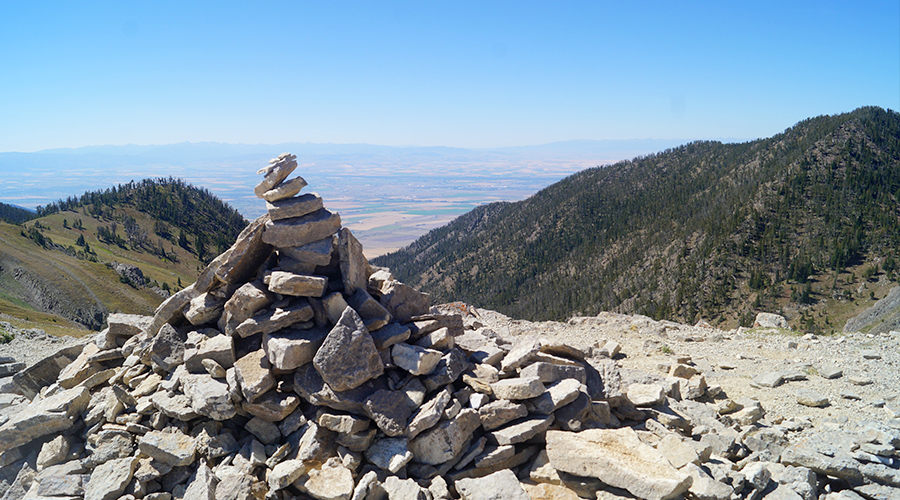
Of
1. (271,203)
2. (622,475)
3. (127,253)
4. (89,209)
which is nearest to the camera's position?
(622,475)

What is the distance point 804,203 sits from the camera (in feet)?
224

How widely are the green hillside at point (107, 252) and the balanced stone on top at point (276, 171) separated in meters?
31.2

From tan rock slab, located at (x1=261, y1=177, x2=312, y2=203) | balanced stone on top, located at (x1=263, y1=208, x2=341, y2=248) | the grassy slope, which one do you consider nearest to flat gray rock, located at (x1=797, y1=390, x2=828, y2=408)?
balanced stone on top, located at (x1=263, y1=208, x2=341, y2=248)

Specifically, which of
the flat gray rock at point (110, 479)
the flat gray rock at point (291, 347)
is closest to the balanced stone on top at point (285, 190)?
the flat gray rock at point (291, 347)

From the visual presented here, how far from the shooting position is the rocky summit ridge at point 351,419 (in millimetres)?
8227

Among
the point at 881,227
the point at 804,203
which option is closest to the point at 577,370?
the point at 881,227

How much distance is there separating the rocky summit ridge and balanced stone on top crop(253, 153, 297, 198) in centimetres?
5

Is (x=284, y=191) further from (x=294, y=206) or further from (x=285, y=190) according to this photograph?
(x=294, y=206)

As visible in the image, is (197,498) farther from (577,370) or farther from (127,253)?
(127,253)

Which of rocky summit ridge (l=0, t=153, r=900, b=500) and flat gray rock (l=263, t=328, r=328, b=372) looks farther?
flat gray rock (l=263, t=328, r=328, b=372)

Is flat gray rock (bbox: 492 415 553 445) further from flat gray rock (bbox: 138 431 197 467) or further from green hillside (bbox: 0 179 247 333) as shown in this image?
green hillside (bbox: 0 179 247 333)

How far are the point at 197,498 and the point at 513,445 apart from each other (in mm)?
5846

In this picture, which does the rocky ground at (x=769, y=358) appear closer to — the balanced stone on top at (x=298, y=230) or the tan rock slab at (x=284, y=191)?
the balanced stone on top at (x=298, y=230)

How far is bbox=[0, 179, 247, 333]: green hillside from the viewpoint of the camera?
58156 millimetres
